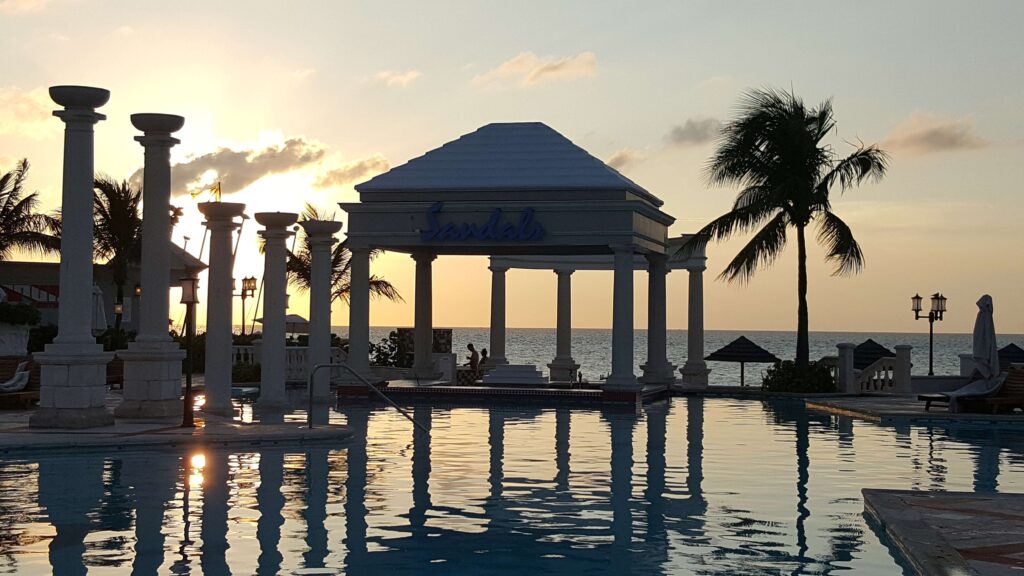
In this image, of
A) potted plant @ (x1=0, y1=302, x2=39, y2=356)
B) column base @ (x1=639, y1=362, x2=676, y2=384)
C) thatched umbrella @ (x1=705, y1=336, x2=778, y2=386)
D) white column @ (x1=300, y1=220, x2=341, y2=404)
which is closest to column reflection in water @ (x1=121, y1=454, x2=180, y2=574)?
white column @ (x1=300, y1=220, x2=341, y2=404)

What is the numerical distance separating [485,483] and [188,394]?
7.20 m

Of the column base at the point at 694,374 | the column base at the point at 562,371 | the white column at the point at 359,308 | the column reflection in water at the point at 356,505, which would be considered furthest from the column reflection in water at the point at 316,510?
the column base at the point at 562,371

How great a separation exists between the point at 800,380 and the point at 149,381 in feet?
75.7

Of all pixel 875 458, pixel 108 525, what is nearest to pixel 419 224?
pixel 875 458

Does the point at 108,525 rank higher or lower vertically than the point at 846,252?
lower

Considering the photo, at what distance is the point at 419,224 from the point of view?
35.4 meters

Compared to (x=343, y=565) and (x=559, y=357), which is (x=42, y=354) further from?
(x=559, y=357)

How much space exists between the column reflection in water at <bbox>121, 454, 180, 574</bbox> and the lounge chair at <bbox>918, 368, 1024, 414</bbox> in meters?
19.1

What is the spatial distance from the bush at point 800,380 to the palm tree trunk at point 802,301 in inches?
11.5

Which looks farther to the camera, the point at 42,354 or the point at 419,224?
the point at 419,224

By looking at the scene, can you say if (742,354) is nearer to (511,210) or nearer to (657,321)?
(657,321)

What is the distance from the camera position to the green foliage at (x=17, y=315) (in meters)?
43.3

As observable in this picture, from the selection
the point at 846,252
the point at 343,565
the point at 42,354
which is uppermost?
the point at 846,252

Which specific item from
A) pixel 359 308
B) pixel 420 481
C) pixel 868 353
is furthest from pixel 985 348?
pixel 420 481
